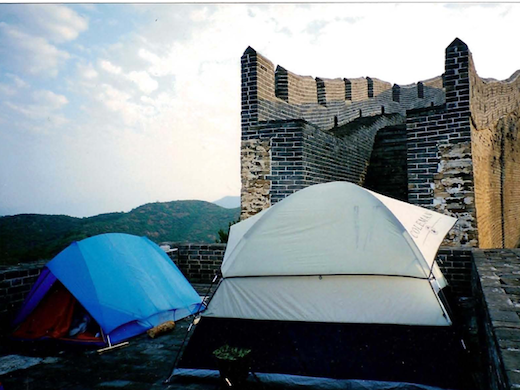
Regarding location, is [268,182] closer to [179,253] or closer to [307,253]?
[179,253]

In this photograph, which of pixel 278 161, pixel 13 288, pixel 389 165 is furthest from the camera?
pixel 389 165

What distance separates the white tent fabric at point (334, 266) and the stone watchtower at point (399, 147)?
9.69ft

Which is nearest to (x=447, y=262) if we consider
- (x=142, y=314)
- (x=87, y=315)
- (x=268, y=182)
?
(x=268, y=182)

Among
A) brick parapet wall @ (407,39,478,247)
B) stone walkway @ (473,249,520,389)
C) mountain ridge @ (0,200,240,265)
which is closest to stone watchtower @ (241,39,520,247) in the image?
brick parapet wall @ (407,39,478,247)

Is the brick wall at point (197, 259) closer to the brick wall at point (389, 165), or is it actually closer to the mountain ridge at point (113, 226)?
the brick wall at point (389, 165)

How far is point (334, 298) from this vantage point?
10.7 feet

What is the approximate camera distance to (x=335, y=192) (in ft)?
12.0

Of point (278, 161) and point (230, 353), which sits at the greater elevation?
point (278, 161)

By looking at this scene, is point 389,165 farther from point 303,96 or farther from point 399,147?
point 303,96

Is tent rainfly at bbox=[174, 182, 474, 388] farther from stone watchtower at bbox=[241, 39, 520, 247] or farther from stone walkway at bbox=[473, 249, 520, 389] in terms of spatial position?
stone watchtower at bbox=[241, 39, 520, 247]

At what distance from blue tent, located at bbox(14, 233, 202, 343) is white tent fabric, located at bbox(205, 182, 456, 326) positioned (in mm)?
1322

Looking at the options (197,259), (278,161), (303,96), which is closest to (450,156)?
(278,161)

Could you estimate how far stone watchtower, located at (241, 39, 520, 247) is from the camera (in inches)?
243

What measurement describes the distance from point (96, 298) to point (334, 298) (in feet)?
8.23
